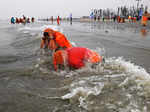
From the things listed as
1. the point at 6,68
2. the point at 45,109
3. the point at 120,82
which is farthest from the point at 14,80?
the point at 120,82

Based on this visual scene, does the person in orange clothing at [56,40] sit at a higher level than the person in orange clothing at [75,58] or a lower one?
higher

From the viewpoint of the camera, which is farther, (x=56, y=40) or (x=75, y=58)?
(x=56, y=40)

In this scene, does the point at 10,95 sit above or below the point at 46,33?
below

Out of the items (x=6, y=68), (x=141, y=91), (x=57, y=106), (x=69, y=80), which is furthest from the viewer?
(x=6, y=68)

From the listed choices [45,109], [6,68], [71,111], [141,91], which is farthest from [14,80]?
[141,91]

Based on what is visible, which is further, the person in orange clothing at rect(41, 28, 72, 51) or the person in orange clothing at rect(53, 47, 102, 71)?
the person in orange clothing at rect(41, 28, 72, 51)

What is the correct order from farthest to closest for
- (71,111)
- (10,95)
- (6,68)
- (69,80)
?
1. (6,68)
2. (69,80)
3. (10,95)
4. (71,111)

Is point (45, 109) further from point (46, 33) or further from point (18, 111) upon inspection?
point (46, 33)

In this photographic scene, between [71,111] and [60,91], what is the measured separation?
896 millimetres

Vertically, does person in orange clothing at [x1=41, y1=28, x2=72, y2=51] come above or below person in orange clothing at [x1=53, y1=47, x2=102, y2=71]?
above

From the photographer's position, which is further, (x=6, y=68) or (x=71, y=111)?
(x=6, y=68)

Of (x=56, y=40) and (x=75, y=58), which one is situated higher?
(x=56, y=40)

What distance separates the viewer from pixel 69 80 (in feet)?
13.9

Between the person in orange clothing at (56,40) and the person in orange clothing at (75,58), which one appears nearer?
the person in orange clothing at (75,58)
